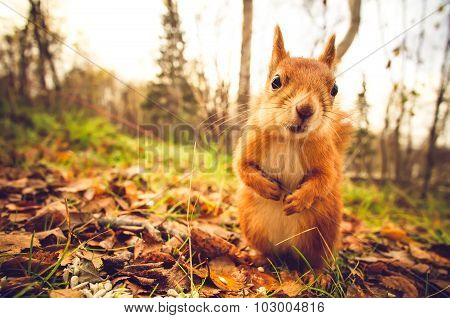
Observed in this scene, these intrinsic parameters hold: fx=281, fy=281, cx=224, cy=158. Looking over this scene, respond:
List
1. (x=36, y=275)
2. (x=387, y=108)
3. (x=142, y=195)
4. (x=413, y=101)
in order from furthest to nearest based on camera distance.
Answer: (x=387, y=108)
(x=413, y=101)
(x=142, y=195)
(x=36, y=275)

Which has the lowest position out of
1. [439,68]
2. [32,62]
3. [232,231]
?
[232,231]

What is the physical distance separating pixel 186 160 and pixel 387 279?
7.16ft

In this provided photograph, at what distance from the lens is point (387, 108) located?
10.1 feet

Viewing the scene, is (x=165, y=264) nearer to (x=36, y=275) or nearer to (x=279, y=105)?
(x=36, y=275)

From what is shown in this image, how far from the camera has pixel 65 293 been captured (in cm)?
85

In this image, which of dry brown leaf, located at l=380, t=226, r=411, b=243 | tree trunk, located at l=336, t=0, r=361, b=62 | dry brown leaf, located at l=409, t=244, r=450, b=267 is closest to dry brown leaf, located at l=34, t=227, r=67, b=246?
tree trunk, located at l=336, t=0, r=361, b=62

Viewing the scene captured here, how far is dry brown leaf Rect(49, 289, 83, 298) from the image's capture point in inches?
32.9

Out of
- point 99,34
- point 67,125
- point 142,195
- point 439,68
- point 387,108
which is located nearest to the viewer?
point 142,195

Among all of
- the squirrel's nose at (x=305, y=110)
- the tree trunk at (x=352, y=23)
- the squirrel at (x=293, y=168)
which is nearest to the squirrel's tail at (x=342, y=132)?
the squirrel at (x=293, y=168)

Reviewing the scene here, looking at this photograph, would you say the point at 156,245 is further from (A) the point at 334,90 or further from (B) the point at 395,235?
(B) the point at 395,235

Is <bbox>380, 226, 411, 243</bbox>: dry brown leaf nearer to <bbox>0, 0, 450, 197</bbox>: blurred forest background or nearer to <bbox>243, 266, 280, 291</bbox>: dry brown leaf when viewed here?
<bbox>0, 0, 450, 197</bbox>: blurred forest background

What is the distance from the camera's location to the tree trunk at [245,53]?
1728 mm

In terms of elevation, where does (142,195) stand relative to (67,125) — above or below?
below

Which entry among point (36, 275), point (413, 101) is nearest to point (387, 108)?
point (413, 101)
